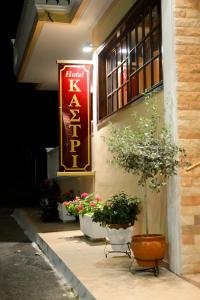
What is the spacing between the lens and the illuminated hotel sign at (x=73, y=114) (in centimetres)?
1165

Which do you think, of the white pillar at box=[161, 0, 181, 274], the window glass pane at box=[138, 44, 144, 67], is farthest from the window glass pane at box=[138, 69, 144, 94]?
the white pillar at box=[161, 0, 181, 274]

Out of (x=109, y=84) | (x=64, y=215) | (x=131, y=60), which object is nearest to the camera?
(x=131, y=60)

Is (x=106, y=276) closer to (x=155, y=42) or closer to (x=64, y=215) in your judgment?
(x=155, y=42)

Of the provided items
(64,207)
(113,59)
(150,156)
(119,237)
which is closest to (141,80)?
(113,59)

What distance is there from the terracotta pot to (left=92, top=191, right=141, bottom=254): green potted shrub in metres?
1.27

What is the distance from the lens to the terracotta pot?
262 inches

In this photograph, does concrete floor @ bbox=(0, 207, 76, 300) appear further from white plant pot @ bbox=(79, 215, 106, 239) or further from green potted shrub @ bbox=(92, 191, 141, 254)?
green potted shrub @ bbox=(92, 191, 141, 254)

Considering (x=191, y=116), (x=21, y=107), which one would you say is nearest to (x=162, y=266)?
(x=191, y=116)

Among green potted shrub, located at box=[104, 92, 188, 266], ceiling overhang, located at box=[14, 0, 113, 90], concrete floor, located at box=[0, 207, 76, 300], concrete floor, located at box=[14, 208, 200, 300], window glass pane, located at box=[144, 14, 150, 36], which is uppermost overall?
ceiling overhang, located at box=[14, 0, 113, 90]

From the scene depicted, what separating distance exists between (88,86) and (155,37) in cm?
371

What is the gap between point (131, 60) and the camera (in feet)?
31.6

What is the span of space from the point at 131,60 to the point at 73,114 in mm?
2620

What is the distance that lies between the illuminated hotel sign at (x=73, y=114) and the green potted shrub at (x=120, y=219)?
12.0 ft

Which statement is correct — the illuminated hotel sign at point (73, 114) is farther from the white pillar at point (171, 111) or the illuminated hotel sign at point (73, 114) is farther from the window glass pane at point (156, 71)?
the white pillar at point (171, 111)
